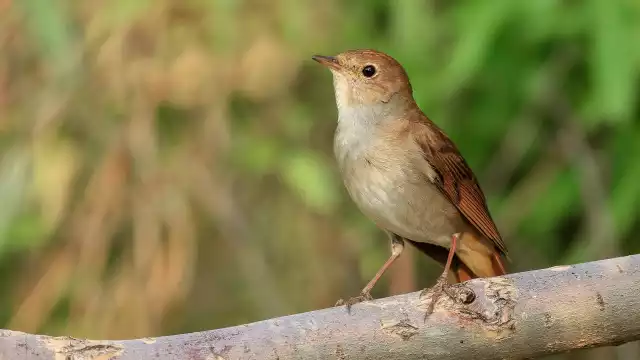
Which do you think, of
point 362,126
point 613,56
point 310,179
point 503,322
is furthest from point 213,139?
point 503,322

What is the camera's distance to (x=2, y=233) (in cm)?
454

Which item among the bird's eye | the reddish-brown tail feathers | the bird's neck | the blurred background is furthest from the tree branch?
the blurred background

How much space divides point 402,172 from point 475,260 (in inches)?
22.4

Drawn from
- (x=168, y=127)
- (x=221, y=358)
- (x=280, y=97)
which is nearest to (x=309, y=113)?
(x=280, y=97)

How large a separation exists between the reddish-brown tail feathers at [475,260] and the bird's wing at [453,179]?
2.8 inches

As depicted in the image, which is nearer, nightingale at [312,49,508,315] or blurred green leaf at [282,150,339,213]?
nightingale at [312,49,508,315]

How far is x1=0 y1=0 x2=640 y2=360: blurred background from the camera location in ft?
14.8

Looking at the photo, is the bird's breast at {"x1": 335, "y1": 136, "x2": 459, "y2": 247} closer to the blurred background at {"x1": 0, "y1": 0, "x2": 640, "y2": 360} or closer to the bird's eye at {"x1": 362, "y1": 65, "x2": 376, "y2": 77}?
the bird's eye at {"x1": 362, "y1": 65, "x2": 376, "y2": 77}

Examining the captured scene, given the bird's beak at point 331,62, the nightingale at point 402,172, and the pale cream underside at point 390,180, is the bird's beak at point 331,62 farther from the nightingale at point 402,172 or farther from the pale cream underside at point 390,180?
the pale cream underside at point 390,180

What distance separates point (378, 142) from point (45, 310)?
7.80ft

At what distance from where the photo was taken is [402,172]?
336 cm

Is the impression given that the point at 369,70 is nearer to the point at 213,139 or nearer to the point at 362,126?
the point at 362,126

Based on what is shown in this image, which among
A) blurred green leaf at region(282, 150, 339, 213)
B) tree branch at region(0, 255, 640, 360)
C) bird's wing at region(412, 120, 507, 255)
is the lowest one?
tree branch at region(0, 255, 640, 360)

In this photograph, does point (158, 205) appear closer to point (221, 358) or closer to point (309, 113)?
point (309, 113)
